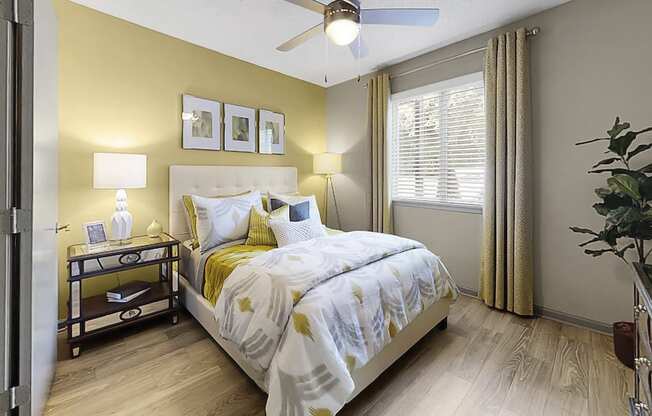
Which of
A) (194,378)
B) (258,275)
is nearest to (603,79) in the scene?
(258,275)

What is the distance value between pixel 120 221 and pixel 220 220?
75 centimetres

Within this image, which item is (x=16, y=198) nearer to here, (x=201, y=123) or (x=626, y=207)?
(x=201, y=123)

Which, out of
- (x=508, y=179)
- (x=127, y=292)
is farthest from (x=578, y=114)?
(x=127, y=292)

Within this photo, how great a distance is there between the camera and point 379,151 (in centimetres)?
362

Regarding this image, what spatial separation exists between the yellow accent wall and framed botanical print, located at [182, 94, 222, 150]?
0.07 meters

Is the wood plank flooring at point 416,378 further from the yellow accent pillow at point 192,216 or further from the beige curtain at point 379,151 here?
the beige curtain at point 379,151

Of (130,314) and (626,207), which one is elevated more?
(626,207)

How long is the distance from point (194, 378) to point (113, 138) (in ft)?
6.83

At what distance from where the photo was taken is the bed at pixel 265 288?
138 centimetres

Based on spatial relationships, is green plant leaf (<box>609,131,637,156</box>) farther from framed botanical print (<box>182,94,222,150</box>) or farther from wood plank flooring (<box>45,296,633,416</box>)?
framed botanical print (<box>182,94,222,150</box>)

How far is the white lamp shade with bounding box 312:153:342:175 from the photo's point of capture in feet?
12.8

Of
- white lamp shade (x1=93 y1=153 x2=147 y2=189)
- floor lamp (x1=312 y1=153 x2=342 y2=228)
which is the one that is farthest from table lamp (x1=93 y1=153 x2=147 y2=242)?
floor lamp (x1=312 y1=153 x2=342 y2=228)

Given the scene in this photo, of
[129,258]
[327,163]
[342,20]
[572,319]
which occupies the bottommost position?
Answer: [572,319]

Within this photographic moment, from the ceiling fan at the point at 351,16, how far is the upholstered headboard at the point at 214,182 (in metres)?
1.79
